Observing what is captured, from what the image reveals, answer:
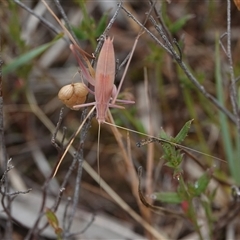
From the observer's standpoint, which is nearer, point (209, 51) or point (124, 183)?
point (124, 183)

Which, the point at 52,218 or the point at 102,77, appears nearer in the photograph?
the point at 102,77

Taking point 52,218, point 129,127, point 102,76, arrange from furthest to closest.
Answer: point 129,127 → point 52,218 → point 102,76

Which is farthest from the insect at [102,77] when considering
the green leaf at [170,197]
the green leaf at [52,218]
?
the green leaf at [170,197]

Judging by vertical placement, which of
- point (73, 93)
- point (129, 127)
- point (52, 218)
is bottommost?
point (52, 218)

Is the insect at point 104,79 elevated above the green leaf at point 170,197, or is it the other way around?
the insect at point 104,79

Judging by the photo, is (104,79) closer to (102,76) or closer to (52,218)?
(102,76)

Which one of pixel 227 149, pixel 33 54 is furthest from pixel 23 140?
pixel 227 149

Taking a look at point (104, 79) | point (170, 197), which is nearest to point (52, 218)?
point (170, 197)

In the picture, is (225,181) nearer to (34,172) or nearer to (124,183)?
(124,183)

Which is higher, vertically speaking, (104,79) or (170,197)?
(104,79)

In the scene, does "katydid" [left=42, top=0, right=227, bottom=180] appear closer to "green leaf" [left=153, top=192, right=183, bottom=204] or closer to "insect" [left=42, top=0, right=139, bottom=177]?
"insect" [left=42, top=0, right=139, bottom=177]

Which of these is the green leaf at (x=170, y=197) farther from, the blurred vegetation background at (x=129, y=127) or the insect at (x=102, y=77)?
the insect at (x=102, y=77)
